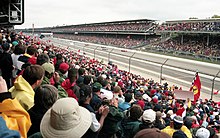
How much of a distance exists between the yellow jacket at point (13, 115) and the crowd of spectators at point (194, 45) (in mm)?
40196

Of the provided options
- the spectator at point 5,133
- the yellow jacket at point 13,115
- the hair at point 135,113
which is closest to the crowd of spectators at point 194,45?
the hair at point 135,113

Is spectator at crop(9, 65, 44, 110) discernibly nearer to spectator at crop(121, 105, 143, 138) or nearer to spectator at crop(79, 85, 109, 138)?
→ spectator at crop(79, 85, 109, 138)

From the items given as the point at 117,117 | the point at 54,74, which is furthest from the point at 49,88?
the point at 54,74

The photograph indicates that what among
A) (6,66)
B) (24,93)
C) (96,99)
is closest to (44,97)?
(24,93)

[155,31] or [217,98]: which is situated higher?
[155,31]

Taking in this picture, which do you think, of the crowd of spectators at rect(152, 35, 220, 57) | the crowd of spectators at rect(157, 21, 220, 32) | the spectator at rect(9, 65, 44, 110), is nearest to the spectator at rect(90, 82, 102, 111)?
the spectator at rect(9, 65, 44, 110)

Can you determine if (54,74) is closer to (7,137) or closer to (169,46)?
(7,137)

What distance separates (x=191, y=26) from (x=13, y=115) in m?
52.6

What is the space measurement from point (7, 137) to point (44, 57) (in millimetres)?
3664

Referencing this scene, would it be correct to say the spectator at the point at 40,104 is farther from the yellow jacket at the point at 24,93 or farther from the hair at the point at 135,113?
the hair at the point at 135,113

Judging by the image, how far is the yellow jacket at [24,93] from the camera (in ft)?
10.2

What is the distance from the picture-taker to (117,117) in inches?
146

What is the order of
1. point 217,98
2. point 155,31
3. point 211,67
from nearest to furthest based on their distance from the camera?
point 217,98
point 211,67
point 155,31

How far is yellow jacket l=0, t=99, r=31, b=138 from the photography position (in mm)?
2176
